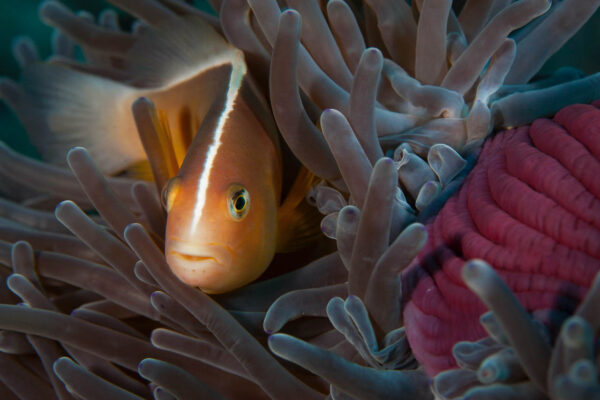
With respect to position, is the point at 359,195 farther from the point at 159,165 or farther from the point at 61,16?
the point at 61,16

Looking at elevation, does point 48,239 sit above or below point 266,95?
below

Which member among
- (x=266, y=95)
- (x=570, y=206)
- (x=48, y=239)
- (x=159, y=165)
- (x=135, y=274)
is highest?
(x=570, y=206)

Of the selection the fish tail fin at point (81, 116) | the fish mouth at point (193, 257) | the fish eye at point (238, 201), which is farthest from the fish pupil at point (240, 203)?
the fish tail fin at point (81, 116)

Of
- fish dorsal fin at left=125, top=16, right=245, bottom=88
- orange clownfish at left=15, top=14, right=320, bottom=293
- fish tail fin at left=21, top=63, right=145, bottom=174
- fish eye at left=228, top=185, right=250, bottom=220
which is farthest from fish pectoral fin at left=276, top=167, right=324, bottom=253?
fish tail fin at left=21, top=63, right=145, bottom=174

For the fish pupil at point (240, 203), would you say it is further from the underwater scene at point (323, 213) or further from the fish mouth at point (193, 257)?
the fish mouth at point (193, 257)

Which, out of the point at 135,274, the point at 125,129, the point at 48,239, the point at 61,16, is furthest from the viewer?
the point at 61,16

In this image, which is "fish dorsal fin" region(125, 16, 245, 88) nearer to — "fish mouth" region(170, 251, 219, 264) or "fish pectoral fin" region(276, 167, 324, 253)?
"fish pectoral fin" region(276, 167, 324, 253)

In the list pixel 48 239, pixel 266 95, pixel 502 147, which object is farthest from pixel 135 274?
pixel 502 147
